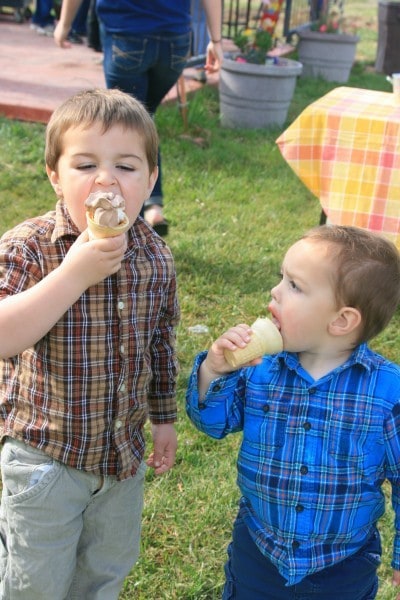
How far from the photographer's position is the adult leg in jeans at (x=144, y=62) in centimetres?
430

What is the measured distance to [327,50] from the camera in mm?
10609

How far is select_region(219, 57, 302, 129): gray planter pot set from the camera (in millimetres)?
7473

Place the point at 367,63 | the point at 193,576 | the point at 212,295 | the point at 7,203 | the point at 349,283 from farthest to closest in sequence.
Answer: the point at 367,63 < the point at 7,203 < the point at 212,295 < the point at 193,576 < the point at 349,283

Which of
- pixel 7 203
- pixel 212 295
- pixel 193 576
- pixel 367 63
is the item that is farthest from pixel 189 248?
pixel 367 63

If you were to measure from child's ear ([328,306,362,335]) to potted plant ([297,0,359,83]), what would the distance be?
30.6ft

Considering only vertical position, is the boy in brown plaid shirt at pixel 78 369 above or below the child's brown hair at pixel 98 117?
below

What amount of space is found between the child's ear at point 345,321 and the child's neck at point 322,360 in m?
0.07

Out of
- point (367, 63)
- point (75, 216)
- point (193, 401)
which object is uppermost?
point (75, 216)

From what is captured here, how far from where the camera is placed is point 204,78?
28.8ft

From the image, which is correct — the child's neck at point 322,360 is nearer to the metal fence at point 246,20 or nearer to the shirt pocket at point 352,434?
the shirt pocket at point 352,434

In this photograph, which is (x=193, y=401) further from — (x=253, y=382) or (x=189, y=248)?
(x=189, y=248)

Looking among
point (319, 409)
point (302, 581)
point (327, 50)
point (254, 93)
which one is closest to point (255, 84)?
point (254, 93)

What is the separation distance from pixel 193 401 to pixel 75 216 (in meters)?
0.56

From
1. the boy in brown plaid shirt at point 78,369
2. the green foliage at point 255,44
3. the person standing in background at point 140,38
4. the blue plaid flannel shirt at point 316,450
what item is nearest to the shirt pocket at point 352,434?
the blue plaid flannel shirt at point 316,450
